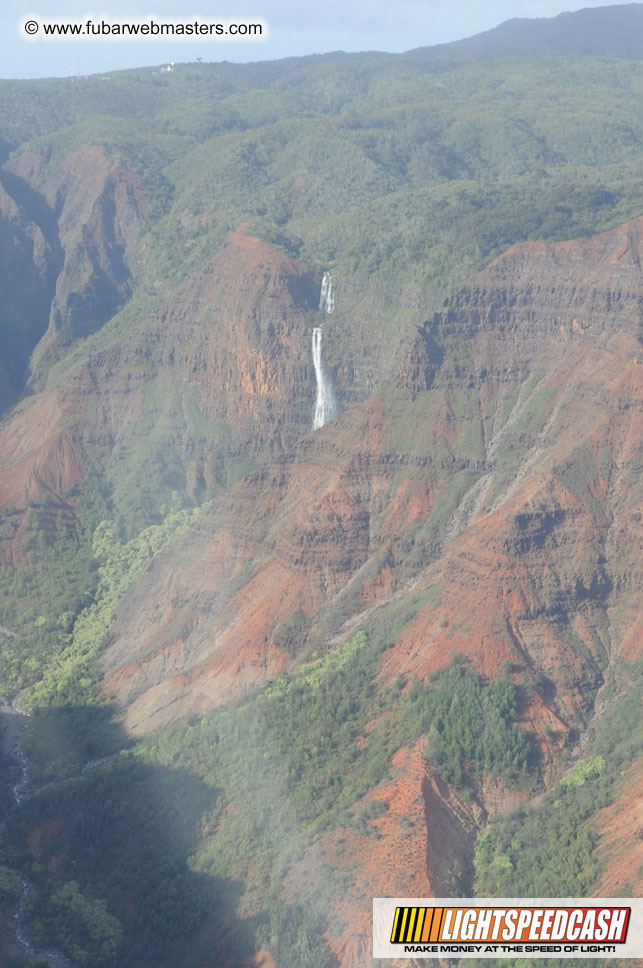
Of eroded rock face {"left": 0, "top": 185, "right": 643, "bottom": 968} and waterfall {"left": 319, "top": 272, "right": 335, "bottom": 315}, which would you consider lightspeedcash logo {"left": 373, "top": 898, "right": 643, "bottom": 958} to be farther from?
waterfall {"left": 319, "top": 272, "right": 335, "bottom": 315}

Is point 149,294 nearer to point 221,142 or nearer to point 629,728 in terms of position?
point 221,142

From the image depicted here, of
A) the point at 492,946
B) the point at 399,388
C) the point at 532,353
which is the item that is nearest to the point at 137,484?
the point at 399,388

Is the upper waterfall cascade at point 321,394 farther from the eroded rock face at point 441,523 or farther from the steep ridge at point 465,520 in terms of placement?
the steep ridge at point 465,520

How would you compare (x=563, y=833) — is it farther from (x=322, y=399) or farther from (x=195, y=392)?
(x=195, y=392)

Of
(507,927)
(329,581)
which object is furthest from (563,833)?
(329,581)

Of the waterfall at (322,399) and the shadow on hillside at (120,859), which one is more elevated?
the waterfall at (322,399)

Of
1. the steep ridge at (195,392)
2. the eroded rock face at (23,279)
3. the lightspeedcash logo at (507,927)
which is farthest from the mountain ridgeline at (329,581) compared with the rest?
the eroded rock face at (23,279)
